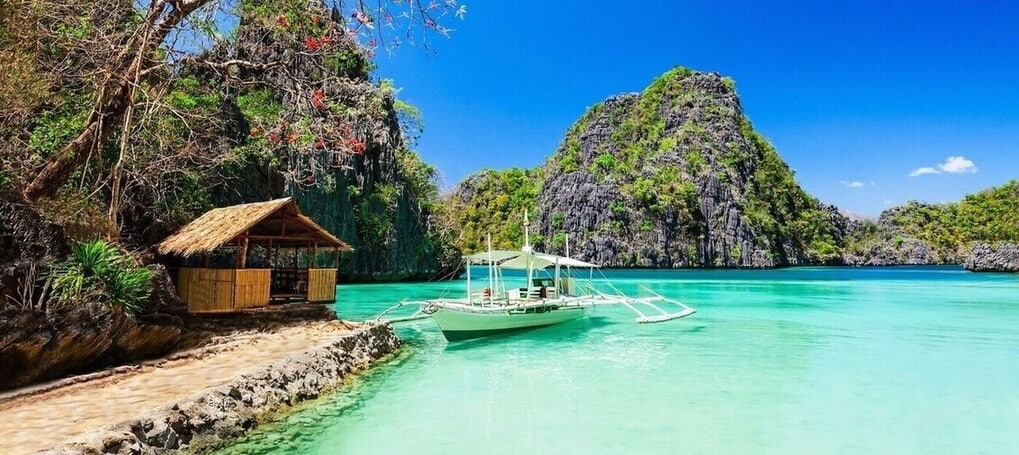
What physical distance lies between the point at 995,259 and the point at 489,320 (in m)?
71.5

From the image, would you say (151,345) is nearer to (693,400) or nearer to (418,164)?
(693,400)

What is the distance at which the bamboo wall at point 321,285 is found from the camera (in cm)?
1303

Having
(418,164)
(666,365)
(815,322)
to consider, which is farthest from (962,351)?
(418,164)

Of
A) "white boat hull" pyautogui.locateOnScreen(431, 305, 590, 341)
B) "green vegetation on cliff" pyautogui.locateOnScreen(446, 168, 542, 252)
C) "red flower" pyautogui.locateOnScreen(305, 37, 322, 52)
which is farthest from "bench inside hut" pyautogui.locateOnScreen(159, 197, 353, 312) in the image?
"green vegetation on cliff" pyautogui.locateOnScreen(446, 168, 542, 252)

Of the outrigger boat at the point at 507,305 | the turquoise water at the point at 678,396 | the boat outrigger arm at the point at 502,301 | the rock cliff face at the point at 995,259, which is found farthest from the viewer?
the rock cliff face at the point at 995,259

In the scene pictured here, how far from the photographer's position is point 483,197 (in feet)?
365

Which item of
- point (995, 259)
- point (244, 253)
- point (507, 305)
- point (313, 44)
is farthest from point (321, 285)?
point (995, 259)

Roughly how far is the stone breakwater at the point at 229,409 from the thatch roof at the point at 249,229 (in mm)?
3150

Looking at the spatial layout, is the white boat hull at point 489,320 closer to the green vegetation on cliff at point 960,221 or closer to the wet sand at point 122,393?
the wet sand at point 122,393

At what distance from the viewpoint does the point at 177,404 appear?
18.7 feet

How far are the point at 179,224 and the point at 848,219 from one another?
397 ft

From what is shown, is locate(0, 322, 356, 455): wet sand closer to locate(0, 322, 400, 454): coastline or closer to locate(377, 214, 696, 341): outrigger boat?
locate(0, 322, 400, 454): coastline

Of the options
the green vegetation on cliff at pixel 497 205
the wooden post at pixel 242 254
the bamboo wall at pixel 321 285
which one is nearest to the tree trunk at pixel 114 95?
the wooden post at pixel 242 254

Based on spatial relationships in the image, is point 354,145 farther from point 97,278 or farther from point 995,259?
point 995,259
